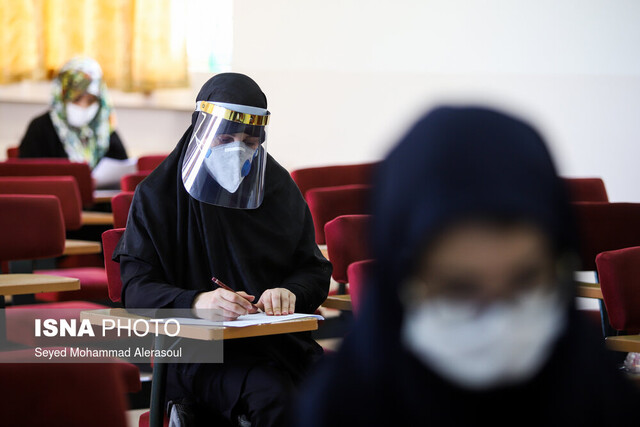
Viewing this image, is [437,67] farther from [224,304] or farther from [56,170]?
[224,304]

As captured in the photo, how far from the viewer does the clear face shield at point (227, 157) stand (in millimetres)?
2385

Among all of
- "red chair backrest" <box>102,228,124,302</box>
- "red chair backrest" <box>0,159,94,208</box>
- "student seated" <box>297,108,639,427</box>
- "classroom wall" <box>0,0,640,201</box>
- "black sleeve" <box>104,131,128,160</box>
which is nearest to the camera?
"student seated" <box>297,108,639,427</box>

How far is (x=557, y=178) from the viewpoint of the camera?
59cm

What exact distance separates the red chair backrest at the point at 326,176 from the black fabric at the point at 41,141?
2.78m

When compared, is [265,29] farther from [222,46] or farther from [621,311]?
[621,311]

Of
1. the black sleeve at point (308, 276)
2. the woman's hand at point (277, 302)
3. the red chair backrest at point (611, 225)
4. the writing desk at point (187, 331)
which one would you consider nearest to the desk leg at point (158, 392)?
the writing desk at point (187, 331)

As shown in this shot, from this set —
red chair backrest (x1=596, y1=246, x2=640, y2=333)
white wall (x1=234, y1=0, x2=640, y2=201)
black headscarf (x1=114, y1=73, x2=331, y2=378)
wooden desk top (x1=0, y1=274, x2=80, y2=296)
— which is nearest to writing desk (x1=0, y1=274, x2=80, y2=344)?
wooden desk top (x1=0, y1=274, x2=80, y2=296)

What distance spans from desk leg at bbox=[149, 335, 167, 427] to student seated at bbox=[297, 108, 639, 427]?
1492mm

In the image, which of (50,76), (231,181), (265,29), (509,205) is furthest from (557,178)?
(50,76)

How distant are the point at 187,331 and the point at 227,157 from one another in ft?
2.09

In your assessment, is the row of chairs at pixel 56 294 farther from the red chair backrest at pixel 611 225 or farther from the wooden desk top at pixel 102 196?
the red chair backrest at pixel 611 225

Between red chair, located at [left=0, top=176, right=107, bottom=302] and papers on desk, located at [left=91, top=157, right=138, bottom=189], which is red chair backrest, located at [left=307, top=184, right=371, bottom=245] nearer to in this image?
red chair, located at [left=0, top=176, right=107, bottom=302]

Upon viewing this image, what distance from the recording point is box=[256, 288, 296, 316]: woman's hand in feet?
7.22

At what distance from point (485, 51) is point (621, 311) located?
2.87 meters
